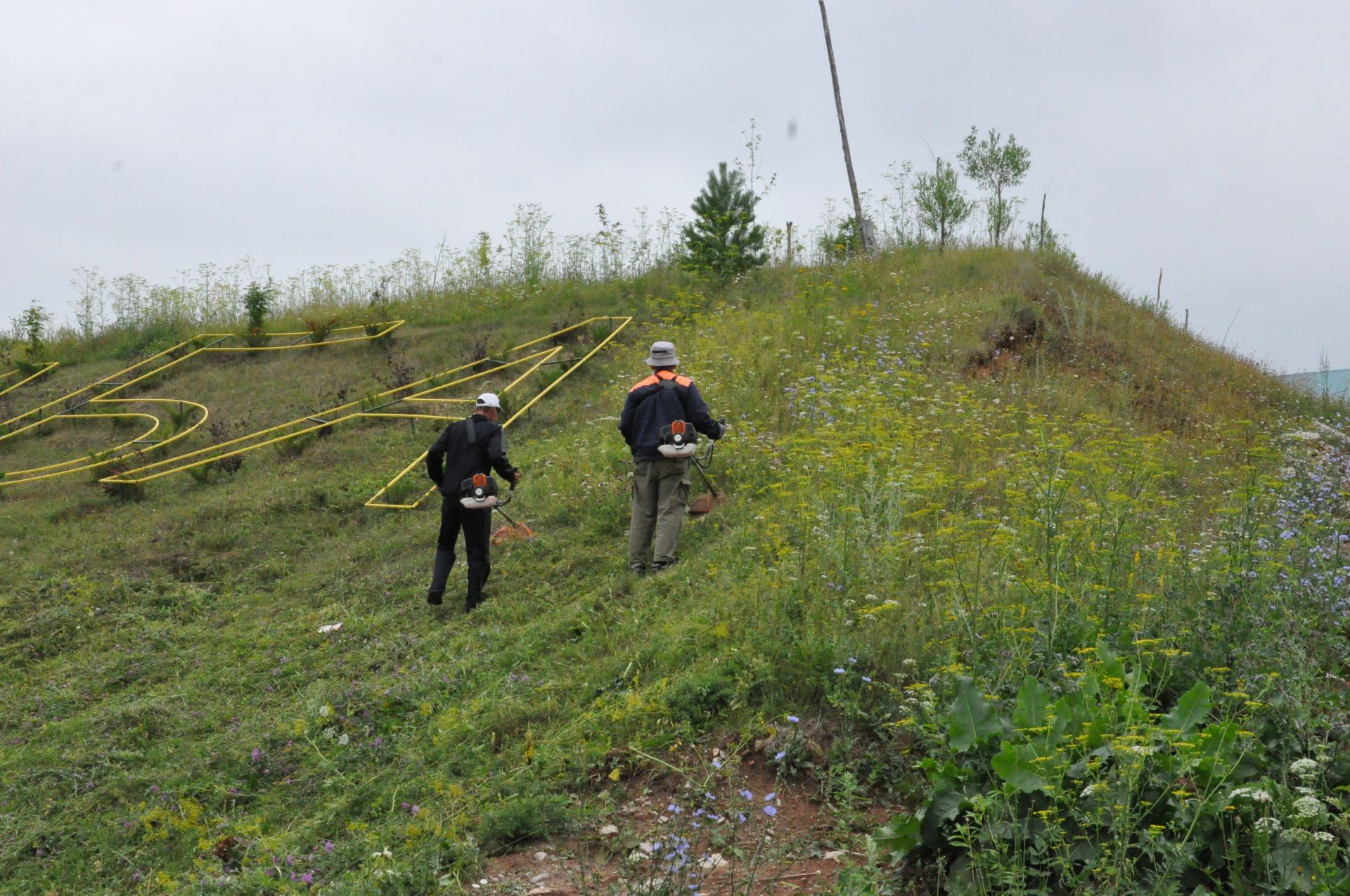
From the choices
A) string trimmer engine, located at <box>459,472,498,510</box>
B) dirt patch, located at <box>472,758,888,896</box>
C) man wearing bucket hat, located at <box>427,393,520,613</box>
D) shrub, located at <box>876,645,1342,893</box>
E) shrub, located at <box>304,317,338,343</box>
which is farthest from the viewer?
shrub, located at <box>304,317,338,343</box>

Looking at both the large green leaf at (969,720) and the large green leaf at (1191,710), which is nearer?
the large green leaf at (1191,710)

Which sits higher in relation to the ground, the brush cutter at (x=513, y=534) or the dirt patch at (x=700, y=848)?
the brush cutter at (x=513, y=534)

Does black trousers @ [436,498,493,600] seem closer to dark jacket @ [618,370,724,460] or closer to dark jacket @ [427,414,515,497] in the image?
dark jacket @ [427,414,515,497]

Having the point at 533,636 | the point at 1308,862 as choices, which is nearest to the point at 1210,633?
the point at 1308,862

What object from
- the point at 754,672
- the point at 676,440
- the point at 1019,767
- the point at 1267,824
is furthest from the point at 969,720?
the point at 676,440

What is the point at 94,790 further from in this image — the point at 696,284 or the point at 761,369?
the point at 696,284

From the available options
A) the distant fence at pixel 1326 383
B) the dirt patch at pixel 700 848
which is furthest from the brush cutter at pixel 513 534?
the distant fence at pixel 1326 383

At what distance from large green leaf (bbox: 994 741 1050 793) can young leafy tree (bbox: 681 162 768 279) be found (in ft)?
44.2

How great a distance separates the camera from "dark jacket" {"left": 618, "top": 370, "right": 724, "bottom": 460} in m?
8.38

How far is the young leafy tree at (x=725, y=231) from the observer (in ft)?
53.3

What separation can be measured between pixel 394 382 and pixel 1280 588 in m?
12.8

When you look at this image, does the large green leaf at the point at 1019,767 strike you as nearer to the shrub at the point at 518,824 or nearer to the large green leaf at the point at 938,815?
the large green leaf at the point at 938,815

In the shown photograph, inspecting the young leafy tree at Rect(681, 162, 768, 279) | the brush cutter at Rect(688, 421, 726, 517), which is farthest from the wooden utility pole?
the brush cutter at Rect(688, 421, 726, 517)

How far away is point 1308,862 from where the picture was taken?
120 inches
